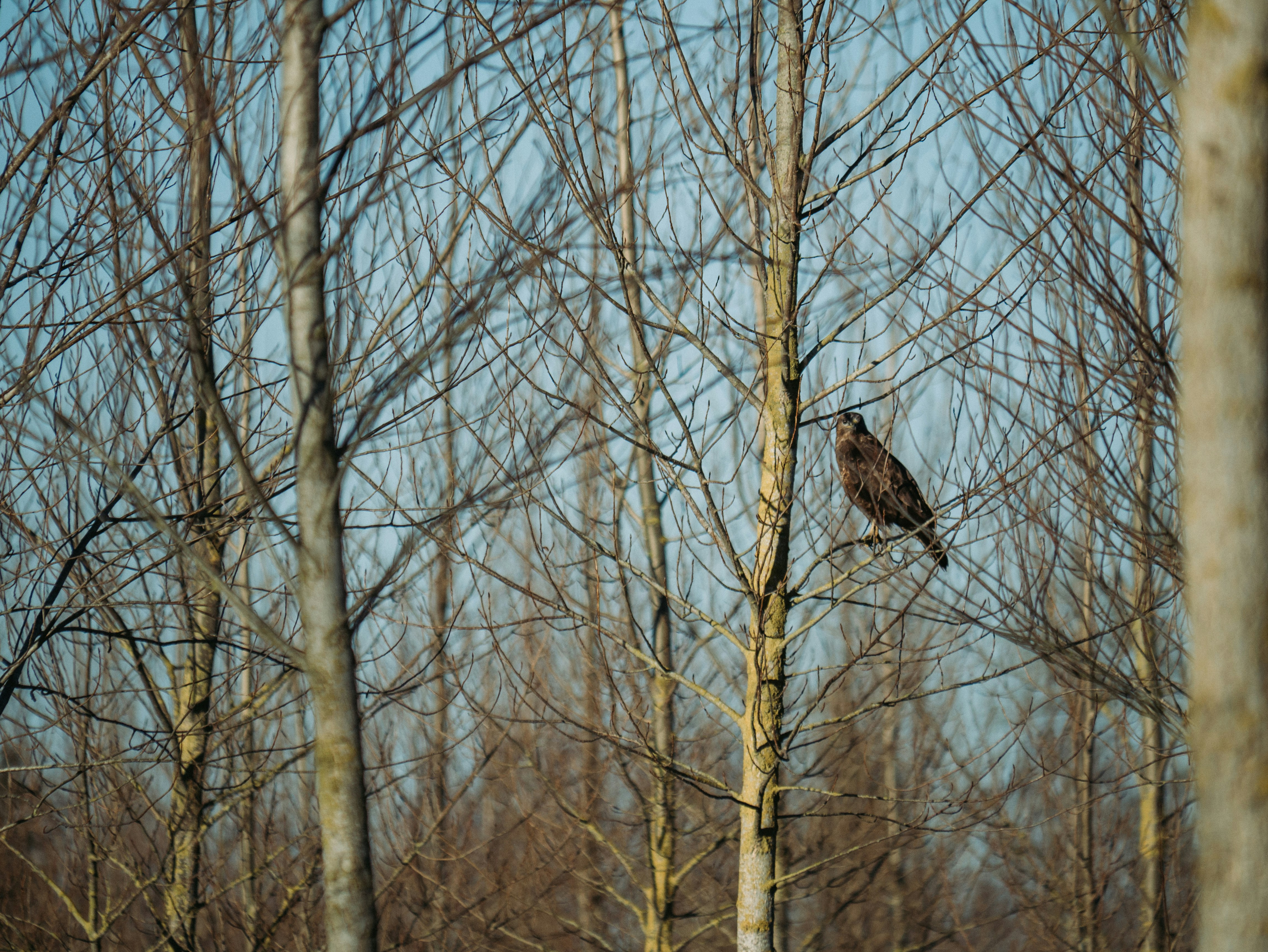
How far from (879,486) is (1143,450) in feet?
4.68

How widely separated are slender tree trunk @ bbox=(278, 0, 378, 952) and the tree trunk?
167cm

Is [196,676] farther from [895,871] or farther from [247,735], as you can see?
[895,871]

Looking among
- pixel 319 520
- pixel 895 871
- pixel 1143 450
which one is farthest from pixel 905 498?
pixel 895 871

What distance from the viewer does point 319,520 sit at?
243cm

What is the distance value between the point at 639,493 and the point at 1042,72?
4.87 m

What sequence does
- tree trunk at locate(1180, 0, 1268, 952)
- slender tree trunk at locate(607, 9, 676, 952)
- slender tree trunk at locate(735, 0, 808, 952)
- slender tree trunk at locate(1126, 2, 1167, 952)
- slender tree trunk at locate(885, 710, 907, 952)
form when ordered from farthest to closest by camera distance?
slender tree trunk at locate(885, 710, 907, 952), slender tree trunk at locate(607, 9, 676, 952), slender tree trunk at locate(735, 0, 808, 952), slender tree trunk at locate(1126, 2, 1167, 952), tree trunk at locate(1180, 0, 1268, 952)

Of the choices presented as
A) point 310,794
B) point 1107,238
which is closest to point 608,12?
point 1107,238

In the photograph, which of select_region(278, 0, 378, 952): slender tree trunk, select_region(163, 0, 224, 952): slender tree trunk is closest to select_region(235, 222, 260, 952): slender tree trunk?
select_region(163, 0, 224, 952): slender tree trunk

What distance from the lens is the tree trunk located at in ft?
5.49

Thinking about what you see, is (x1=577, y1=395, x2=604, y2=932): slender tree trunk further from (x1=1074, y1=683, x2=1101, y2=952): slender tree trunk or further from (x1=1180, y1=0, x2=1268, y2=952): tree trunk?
(x1=1180, y1=0, x2=1268, y2=952): tree trunk

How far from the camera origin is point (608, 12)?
284 centimetres

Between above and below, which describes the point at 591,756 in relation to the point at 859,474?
below

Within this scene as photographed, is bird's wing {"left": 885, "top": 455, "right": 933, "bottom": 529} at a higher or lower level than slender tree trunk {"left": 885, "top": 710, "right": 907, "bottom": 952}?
higher

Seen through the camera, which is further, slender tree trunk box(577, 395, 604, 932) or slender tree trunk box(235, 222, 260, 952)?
slender tree trunk box(577, 395, 604, 932)
